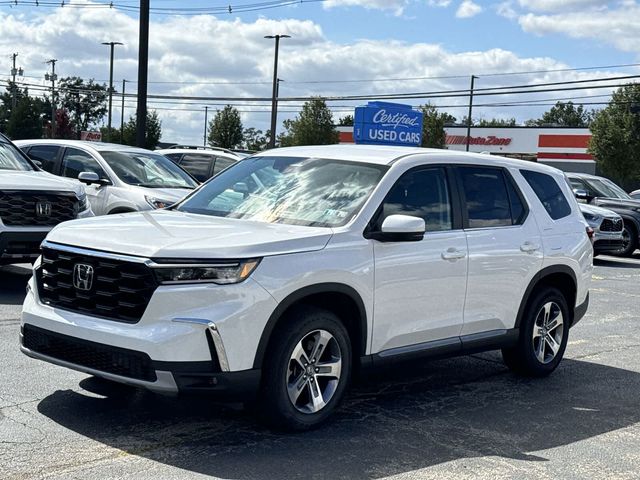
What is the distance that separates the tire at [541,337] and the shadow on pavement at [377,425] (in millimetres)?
152

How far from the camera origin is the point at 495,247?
261 inches

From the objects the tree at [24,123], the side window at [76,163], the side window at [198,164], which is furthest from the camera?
the tree at [24,123]

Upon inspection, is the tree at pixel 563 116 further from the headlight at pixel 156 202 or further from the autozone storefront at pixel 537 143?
the headlight at pixel 156 202

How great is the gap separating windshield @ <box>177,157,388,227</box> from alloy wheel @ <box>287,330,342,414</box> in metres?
0.77

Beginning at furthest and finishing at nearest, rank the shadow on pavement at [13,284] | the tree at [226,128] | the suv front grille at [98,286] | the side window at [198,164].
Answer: the tree at [226,128], the side window at [198,164], the shadow on pavement at [13,284], the suv front grille at [98,286]

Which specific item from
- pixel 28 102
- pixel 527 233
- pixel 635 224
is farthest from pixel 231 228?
pixel 28 102

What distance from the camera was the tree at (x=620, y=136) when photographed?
169ft

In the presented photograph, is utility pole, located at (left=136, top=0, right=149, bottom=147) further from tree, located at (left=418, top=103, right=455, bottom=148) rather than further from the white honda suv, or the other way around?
tree, located at (left=418, top=103, right=455, bottom=148)

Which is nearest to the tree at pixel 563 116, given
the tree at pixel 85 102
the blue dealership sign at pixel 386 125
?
the tree at pixel 85 102

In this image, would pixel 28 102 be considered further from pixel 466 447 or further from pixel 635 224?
pixel 466 447

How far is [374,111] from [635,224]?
9.12 meters

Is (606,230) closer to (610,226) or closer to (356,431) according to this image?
(610,226)

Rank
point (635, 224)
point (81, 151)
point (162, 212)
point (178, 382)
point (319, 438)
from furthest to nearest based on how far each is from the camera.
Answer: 1. point (635, 224)
2. point (81, 151)
3. point (162, 212)
4. point (319, 438)
5. point (178, 382)

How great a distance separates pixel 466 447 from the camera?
537cm
